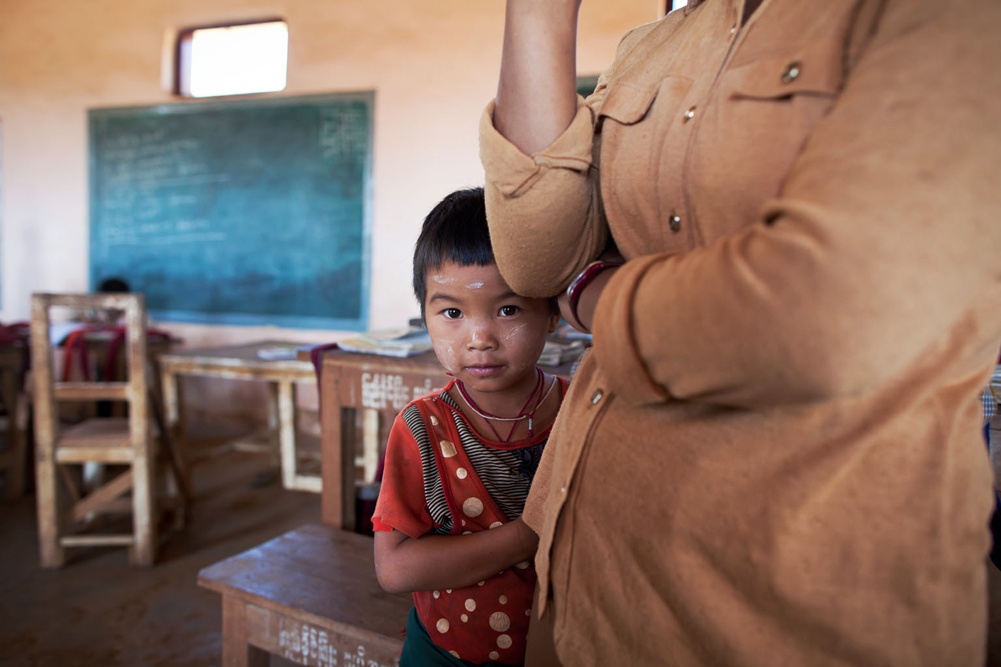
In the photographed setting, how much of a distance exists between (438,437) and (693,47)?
709 millimetres

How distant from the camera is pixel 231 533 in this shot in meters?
3.02

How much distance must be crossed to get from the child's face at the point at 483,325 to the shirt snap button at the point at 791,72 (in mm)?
555

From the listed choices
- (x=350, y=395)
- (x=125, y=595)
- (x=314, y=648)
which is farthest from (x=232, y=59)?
(x=314, y=648)

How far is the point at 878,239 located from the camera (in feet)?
1.30

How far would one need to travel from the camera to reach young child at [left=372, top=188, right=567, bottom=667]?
3.13ft

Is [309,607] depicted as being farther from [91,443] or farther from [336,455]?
[91,443]

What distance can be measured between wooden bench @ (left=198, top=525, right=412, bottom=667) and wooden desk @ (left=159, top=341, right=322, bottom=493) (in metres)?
1.63

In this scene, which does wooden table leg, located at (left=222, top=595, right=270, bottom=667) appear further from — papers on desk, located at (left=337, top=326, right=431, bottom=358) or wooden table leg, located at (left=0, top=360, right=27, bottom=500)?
wooden table leg, located at (left=0, top=360, right=27, bottom=500)

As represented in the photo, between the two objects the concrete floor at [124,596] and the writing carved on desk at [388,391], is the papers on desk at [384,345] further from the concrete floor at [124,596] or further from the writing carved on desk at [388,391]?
the concrete floor at [124,596]

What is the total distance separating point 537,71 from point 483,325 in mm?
456

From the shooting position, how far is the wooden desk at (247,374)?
3.10 meters

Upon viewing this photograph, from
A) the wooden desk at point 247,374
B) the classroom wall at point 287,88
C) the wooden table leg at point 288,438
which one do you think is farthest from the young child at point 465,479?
the classroom wall at point 287,88

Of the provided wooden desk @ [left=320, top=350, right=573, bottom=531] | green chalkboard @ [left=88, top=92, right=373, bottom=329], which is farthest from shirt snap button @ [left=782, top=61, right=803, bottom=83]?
green chalkboard @ [left=88, top=92, right=373, bottom=329]

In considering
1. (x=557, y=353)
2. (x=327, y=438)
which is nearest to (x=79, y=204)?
(x=327, y=438)
